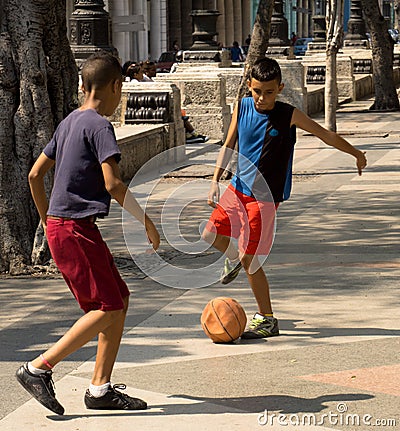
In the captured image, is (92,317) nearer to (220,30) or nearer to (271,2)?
(271,2)

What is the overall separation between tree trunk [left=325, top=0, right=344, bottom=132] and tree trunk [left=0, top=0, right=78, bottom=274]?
10.9 m

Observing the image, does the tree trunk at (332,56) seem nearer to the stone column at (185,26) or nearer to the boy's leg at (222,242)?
the boy's leg at (222,242)

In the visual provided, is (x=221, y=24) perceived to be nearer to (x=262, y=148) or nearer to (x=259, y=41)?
(x=259, y=41)

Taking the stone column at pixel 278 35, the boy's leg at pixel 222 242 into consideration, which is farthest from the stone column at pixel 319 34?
the boy's leg at pixel 222 242

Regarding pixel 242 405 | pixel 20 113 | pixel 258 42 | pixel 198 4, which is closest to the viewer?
pixel 242 405

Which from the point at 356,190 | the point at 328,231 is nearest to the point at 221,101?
the point at 356,190

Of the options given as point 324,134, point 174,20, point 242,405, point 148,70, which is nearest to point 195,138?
point 148,70

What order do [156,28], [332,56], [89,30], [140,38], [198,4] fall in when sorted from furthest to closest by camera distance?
[198,4]
[156,28]
[140,38]
[89,30]
[332,56]

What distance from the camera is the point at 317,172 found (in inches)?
634

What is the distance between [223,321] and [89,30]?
15991 millimetres

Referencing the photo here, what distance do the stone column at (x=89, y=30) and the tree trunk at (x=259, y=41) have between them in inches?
234

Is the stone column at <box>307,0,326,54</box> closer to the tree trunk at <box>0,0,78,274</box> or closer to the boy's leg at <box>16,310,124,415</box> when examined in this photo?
the tree trunk at <box>0,0,78,274</box>

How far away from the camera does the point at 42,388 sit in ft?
18.1

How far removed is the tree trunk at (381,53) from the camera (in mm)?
26469
